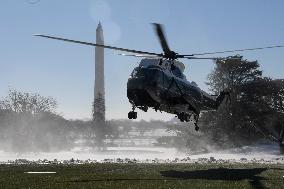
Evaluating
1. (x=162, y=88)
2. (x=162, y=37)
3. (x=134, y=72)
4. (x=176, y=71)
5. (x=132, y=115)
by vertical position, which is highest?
(x=162, y=37)

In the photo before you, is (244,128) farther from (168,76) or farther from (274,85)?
(168,76)

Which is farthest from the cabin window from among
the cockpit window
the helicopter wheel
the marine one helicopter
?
the helicopter wheel

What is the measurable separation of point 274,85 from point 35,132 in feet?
186

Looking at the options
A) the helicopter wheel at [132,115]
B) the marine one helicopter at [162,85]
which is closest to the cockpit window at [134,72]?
the marine one helicopter at [162,85]

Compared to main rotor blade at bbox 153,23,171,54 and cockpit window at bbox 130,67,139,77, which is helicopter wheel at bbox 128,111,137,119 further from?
main rotor blade at bbox 153,23,171,54

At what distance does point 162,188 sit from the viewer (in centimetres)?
→ 1644

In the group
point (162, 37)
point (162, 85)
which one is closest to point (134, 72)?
point (162, 85)

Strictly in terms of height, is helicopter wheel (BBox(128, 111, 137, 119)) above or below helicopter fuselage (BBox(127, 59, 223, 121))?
below

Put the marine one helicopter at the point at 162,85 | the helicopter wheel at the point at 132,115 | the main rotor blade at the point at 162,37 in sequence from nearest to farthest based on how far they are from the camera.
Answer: the main rotor blade at the point at 162,37 → the marine one helicopter at the point at 162,85 → the helicopter wheel at the point at 132,115

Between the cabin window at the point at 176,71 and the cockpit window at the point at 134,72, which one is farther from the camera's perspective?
the cabin window at the point at 176,71

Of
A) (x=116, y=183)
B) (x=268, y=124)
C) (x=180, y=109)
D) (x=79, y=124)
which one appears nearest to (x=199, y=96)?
(x=180, y=109)

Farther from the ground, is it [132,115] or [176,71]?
[176,71]

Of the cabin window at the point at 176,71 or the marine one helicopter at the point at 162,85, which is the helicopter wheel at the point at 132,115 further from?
the cabin window at the point at 176,71

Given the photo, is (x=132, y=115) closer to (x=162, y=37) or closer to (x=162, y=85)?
(x=162, y=85)
